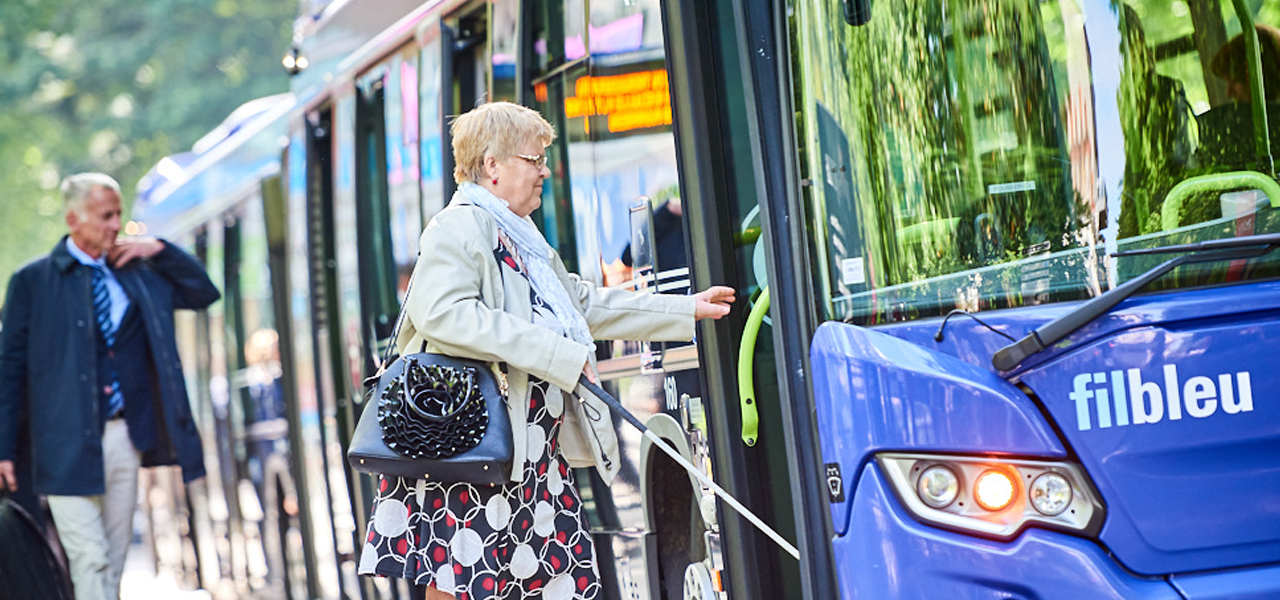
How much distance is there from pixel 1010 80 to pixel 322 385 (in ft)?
16.3

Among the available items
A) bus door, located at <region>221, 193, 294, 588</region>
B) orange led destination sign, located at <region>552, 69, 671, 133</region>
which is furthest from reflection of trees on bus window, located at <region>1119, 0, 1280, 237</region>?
bus door, located at <region>221, 193, 294, 588</region>

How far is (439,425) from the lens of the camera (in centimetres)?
391

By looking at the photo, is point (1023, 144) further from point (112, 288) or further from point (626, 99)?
point (112, 288)

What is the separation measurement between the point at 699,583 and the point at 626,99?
1.40m

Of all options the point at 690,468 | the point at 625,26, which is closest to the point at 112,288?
the point at 625,26

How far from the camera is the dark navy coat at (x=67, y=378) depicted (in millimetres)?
6922

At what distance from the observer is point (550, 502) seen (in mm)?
4164

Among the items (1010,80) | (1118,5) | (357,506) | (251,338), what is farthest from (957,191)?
(251,338)

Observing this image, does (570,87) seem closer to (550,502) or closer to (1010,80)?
(550,502)

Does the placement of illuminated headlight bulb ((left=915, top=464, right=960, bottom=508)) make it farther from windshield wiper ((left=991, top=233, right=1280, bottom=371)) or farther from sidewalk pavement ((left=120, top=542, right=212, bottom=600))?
sidewalk pavement ((left=120, top=542, right=212, bottom=600))

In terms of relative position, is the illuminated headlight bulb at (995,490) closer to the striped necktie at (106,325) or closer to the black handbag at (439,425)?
the black handbag at (439,425)

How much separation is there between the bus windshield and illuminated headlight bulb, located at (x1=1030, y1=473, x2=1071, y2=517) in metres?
0.38

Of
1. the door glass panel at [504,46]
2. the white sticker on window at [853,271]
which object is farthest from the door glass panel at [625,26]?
the white sticker on window at [853,271]

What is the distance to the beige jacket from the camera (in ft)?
12.9
